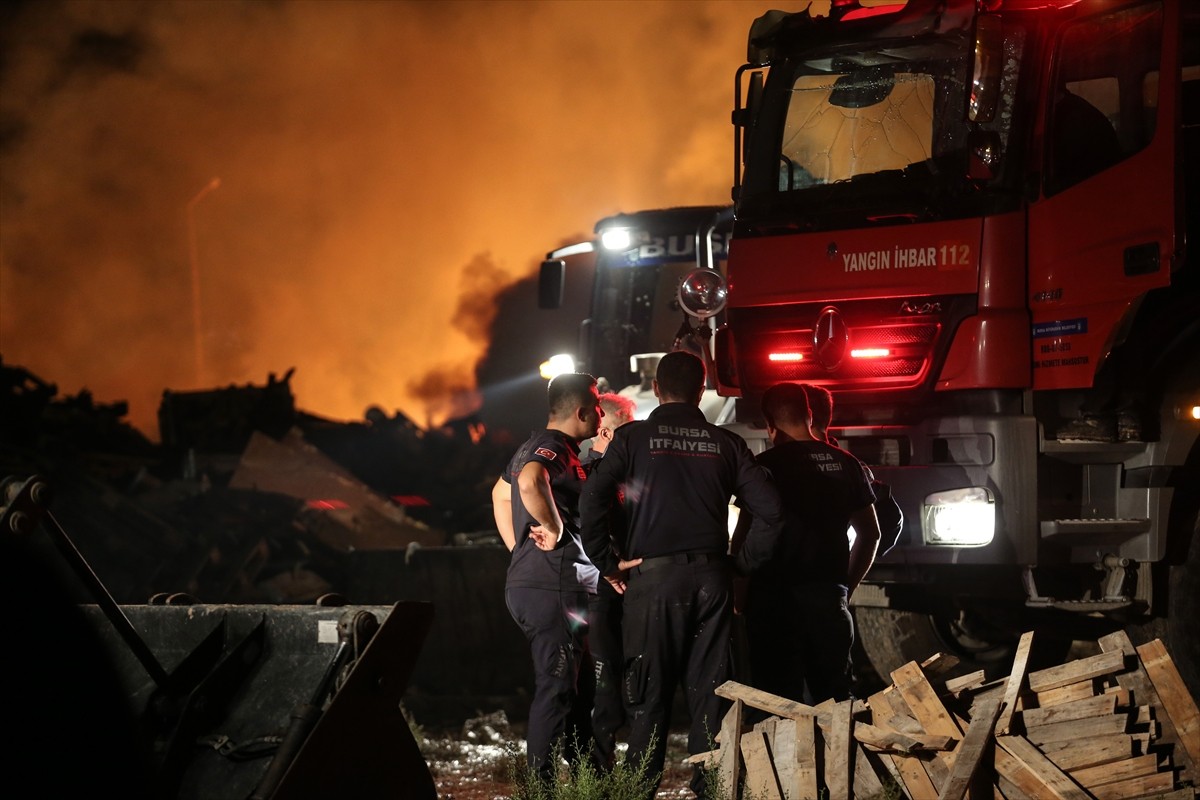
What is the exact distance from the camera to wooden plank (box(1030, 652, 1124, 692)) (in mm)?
4949

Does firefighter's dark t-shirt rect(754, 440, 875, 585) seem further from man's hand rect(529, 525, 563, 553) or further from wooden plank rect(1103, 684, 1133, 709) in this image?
wooden plank rect(1103, 684, 1133, 709)

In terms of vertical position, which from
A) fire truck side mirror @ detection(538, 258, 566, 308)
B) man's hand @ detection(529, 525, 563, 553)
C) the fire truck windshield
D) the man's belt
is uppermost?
the fire truck windshield

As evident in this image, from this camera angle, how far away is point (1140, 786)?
478cm

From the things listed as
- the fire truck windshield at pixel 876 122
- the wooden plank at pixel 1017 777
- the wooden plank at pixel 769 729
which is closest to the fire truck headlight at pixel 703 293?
the fire truck windshield at pixel 876 122

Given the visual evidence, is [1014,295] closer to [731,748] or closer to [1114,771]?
[1114,771]

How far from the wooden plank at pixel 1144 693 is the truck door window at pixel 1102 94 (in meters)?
2.33

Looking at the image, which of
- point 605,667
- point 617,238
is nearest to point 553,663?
point 605,667

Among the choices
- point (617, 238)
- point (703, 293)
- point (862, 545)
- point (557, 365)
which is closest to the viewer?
point (862, 545)

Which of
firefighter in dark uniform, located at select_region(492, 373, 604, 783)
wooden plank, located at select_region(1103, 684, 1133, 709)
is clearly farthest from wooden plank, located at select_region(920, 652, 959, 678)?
firefighter in dark uniform, located at select_region(492, 373, 604, 783)

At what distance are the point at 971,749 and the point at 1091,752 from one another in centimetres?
47

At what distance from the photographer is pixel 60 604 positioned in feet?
12.3

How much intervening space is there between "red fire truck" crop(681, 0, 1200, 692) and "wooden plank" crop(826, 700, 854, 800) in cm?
141

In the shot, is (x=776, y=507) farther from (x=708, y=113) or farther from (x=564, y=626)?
(x=708, y=113)

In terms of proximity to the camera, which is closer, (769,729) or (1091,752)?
(1091,752)
